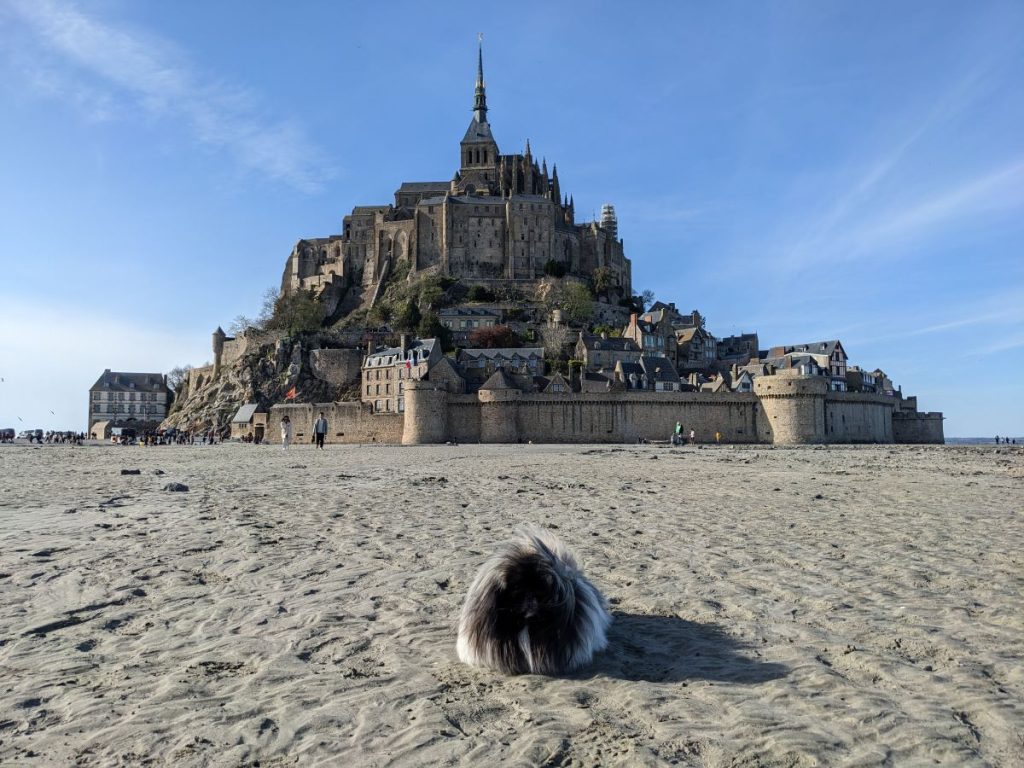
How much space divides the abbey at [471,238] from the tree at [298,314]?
3162mm

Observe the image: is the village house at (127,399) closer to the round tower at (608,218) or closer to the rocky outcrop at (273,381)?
the rocky outcrop at (273,381)

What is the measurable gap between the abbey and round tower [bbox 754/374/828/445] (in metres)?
35.5

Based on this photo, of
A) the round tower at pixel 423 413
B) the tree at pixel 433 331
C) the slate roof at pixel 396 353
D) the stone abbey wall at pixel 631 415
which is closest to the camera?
the round tower at pixel 423 413

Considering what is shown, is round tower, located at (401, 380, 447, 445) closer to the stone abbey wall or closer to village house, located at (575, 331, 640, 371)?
the stone abbey wall

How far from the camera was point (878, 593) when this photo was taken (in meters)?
5.38

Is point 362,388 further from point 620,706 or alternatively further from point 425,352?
point 620,706

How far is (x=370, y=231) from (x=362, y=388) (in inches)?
1199

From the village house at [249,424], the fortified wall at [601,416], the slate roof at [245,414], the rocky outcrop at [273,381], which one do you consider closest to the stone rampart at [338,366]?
the rocky outcrop at [273,381]

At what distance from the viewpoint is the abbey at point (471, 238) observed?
266 ft

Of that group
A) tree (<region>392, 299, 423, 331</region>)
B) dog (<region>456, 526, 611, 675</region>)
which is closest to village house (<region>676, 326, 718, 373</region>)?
tree (<region>392, 299, 423, 331</region>)

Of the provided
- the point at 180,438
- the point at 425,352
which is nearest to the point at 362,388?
the point at 425,352

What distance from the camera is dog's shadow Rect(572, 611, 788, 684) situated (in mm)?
3781

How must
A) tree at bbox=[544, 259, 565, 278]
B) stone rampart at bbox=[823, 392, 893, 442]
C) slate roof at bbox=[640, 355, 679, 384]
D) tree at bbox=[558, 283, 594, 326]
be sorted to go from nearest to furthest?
stone rampart at bbox=[823, 392, 893, 442] < slate roof at bbox=[640, 355, 679, 384] < tree at bbox=[558, 283, 594, 326] < tree at bbox=[544, 259, 565, 278]

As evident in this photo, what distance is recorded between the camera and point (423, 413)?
154 feet
